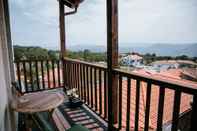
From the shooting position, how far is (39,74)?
4.52 metres

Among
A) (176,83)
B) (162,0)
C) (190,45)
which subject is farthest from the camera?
(162,0)

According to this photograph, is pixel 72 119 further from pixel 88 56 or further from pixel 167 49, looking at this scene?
pixel 167 49

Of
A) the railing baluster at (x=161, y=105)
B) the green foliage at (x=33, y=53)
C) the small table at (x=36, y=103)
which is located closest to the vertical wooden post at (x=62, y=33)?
the green foliage at (x=33, y=53)

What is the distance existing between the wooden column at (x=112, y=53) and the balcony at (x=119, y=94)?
0.07 m

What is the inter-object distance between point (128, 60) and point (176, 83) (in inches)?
39.8

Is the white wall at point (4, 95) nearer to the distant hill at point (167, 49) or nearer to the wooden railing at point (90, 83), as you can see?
the wooden railing at point (90, 83)

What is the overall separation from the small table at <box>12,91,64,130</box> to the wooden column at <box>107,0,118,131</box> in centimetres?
76

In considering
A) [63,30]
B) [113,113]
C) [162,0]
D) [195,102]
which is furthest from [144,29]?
[63,30]

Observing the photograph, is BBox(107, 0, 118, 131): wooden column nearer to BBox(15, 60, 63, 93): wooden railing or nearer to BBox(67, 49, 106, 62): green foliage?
BBox(67, 49, 106, 62): green foliage

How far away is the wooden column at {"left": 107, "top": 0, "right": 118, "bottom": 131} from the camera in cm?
220

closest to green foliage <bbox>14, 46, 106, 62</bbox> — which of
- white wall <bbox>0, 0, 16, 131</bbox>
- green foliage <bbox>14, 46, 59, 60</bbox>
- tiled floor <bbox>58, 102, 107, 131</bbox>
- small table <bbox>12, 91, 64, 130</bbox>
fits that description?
green foliage <bbox>14, 46, 59, 60</bbox>

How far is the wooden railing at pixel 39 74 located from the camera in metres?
4.25

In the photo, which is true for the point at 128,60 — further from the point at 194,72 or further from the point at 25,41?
the point at 25,41

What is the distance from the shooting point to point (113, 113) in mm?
2439
